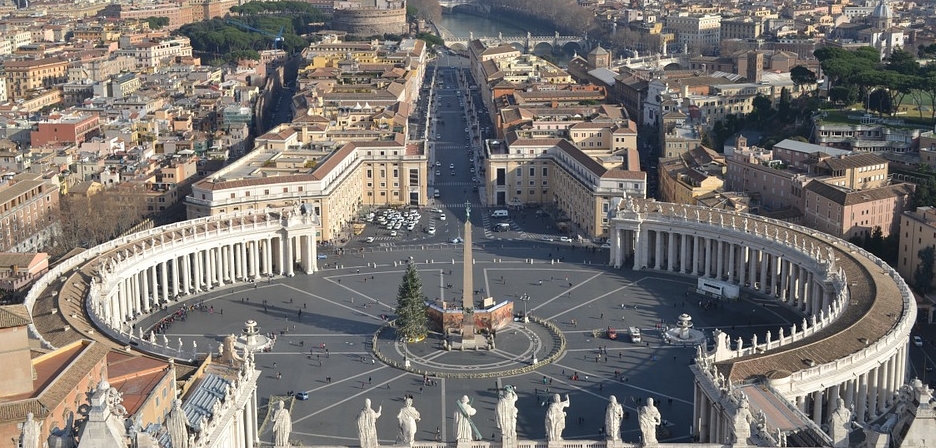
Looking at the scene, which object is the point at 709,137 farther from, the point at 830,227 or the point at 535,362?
the point at 535,362

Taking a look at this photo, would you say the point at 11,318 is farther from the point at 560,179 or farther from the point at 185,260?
the point at 560,179

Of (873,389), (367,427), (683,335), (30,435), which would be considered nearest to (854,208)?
(683,335)

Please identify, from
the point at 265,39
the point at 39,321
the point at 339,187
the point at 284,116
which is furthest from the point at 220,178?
the point at 265,39

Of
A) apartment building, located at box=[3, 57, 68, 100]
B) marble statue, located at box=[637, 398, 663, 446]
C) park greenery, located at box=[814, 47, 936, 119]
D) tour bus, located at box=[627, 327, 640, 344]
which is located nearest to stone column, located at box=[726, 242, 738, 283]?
tour bus, located at box=[627, 327, 640, 344]

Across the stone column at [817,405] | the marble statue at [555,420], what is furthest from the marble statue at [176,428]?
the stone column at [817,405]

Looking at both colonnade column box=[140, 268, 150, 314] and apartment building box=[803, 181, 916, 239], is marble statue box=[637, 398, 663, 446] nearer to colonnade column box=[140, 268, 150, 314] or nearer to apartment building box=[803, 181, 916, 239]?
colonnade column box=[140, 268, 150, 314]

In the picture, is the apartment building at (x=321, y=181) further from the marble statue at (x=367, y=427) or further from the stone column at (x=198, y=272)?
the marble statue at (x=367, y=427)
